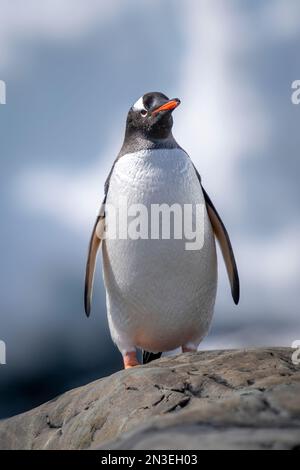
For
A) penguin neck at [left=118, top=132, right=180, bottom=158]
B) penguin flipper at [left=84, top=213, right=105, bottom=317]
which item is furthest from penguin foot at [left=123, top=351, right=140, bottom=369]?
penguin neck at [left=118, top=132, right=180, bottom=158]

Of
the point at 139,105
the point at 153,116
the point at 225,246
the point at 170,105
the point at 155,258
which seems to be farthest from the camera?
the point at 225,246

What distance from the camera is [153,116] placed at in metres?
5.46

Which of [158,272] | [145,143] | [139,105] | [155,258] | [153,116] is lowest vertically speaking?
Result: [158,272]

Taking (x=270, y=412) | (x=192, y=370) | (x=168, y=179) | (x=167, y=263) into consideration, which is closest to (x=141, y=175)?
(x=168, y=179)

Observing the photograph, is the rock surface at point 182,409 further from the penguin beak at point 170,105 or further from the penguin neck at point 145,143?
the penguin beak at point 170,105

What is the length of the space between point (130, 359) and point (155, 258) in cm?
90

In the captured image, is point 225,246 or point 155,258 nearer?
point 155,258

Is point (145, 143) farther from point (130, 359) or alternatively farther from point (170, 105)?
point (130, 359)

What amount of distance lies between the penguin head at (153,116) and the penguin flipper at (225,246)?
2.38 feet

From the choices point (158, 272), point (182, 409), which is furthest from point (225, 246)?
point (182, 409)

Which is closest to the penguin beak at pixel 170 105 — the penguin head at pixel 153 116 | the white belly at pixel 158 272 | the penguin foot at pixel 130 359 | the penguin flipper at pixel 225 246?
the penguin head at pixel 153 116

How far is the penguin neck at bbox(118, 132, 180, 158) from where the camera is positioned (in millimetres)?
5496
